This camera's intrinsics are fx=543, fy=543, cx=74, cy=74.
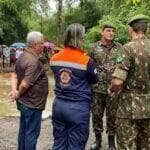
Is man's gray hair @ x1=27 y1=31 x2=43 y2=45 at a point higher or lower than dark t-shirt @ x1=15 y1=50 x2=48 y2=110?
higher

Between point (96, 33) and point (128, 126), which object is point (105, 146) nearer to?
point (128, 126)

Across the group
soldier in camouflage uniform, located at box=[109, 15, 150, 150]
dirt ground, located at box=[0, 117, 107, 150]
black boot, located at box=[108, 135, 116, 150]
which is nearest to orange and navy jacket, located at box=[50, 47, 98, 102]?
soldier in camouflage uniform, located at box=[109, 15, 150, 150]

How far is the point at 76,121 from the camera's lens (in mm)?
6484

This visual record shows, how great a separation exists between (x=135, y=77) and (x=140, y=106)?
38 centimetres

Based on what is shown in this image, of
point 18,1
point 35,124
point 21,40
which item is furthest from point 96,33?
point 35,124

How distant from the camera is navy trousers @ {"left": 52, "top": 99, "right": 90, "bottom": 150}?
6.49m

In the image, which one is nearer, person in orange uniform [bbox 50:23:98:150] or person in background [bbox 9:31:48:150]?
person in orange uniform [bbox 50:23:98:150]

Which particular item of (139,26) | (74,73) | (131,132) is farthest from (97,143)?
(139,26)

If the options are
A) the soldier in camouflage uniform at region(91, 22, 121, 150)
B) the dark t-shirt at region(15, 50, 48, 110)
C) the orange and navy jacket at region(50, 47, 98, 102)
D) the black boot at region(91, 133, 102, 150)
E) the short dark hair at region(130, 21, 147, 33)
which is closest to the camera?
the short dark hair at region(130, 21, 147, 33)

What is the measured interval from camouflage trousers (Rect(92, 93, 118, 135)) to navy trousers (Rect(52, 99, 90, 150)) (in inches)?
64.5

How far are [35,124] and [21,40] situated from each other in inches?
934

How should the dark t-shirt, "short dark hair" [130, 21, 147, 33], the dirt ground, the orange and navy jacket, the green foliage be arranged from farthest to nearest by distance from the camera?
the green foliage
the dirt ground
the dark t-shirt
the orange and navy jacket
"short dark hair" [130, 21, 147, 33]

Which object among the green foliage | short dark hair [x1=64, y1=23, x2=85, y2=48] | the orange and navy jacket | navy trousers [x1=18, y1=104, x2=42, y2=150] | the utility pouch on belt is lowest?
navy trousers [x1=18, y1=104, x2=42, y2=150]

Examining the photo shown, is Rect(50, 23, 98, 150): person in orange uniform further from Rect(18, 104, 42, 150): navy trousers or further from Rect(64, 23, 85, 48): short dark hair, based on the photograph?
Rect(18, 104, 42, 150): navy trousers
